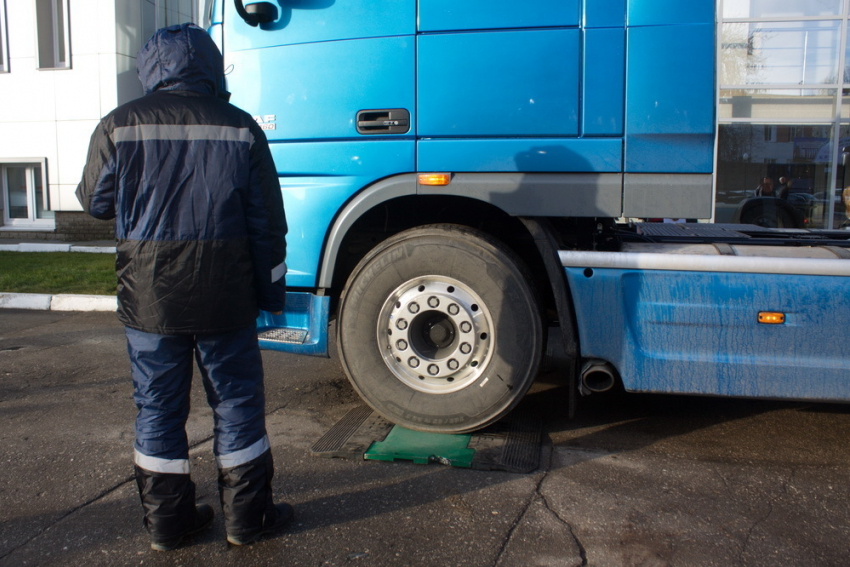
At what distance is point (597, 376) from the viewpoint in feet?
11.7

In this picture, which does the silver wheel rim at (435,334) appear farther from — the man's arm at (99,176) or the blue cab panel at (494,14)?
the man's arm at (99,176)

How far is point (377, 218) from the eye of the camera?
4.08 metres

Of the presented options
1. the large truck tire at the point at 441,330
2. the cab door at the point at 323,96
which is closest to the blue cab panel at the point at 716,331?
the large truck tire at the point at 441,330

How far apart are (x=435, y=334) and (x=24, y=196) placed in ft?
45.5

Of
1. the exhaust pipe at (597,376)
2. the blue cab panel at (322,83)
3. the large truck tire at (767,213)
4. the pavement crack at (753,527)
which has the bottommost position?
the pavement crack at (753,527)

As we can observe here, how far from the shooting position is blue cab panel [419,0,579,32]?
340 centimetres

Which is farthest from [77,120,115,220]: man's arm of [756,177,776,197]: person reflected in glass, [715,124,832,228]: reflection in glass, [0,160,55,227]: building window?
[0,160,55,227]: building window

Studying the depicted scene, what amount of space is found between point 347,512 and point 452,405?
941 mm

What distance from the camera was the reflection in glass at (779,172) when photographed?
10.9 m

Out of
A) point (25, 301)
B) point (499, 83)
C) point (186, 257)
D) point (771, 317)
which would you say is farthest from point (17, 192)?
point (771, 317)

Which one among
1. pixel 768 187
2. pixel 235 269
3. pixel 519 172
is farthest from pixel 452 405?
pixel 768 187

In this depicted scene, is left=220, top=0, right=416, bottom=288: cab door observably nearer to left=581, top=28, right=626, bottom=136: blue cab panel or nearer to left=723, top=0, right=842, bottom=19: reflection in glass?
left=581, top=28, right=626, bottom=136: blue cab panel

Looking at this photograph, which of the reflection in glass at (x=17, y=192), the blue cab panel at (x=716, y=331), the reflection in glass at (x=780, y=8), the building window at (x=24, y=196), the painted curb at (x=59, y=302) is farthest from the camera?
the reflection in glass at (x=17, y=192)

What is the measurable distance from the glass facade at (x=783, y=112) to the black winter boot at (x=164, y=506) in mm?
10138
